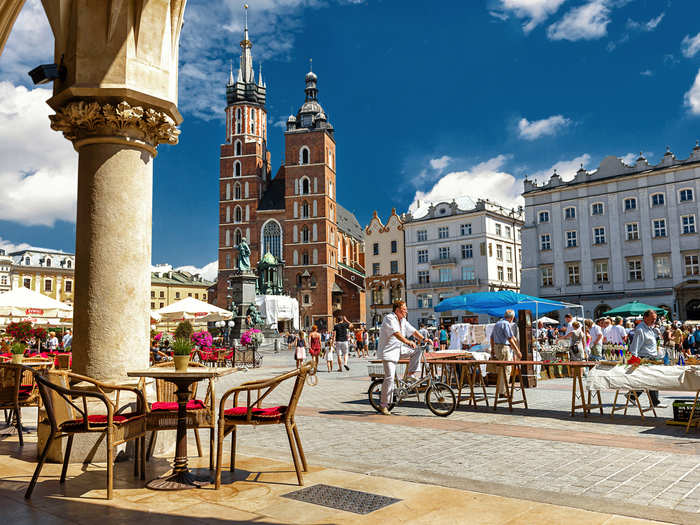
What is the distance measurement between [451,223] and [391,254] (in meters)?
8.53

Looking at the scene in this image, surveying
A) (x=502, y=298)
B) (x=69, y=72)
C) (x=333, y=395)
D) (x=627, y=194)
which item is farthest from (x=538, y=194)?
(x=69, y=72)

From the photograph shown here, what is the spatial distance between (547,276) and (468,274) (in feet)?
40.3

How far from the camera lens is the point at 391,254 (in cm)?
6488

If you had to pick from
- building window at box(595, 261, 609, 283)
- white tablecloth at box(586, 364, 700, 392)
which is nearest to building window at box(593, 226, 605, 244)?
building window at box(595, 261, 609, 283)

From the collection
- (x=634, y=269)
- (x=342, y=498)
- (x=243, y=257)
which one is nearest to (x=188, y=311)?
(x=342, y=498)

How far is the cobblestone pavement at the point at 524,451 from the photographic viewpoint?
427 centimetres

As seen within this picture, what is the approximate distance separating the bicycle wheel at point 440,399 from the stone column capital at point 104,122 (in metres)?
5.30

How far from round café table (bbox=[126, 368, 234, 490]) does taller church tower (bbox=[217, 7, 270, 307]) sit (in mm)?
66292

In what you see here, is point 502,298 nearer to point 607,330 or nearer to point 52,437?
point 607,330

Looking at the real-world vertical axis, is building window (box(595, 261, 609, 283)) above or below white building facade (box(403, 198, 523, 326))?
below

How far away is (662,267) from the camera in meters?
41.2

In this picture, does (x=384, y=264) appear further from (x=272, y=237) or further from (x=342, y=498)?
→ (x=342, y=498)

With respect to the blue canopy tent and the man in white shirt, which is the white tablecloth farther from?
the blue canopy tent

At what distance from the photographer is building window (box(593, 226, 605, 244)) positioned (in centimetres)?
4397
